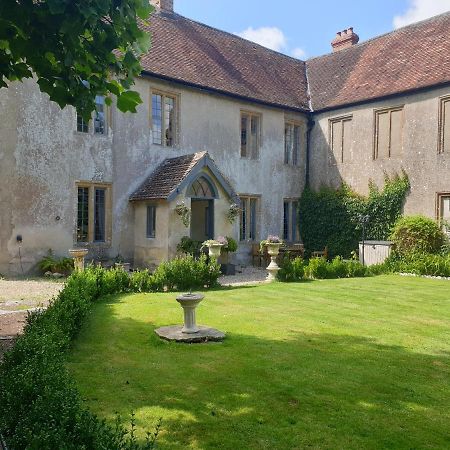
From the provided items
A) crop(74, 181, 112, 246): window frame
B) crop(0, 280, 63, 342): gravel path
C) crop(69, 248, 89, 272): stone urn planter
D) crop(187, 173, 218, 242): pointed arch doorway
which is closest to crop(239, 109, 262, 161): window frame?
crop(187, 173, 218, 242): pointed arch doorway

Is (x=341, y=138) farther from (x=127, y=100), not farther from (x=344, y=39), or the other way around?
(x=127, y=100)

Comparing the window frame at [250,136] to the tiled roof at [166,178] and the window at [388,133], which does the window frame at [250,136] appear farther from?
the window at [388,133]

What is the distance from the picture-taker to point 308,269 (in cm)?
1553

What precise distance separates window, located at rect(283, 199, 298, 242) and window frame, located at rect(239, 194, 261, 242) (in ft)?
6.10

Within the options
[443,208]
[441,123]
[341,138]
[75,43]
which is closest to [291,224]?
[341,138]

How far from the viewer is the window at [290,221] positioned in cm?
2302

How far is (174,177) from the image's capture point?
55.6 ft

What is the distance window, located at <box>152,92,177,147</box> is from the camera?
60.6 feet

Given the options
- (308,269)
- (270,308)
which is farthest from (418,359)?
(308,269)

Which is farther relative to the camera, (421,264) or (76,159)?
(421,264)

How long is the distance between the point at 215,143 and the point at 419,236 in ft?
29.6

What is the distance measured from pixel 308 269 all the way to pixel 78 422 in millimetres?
12839

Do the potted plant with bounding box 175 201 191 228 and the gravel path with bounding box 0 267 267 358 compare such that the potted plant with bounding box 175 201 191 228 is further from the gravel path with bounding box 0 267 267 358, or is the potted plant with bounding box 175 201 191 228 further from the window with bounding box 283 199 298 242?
the window with bounding box 283 199 298 242

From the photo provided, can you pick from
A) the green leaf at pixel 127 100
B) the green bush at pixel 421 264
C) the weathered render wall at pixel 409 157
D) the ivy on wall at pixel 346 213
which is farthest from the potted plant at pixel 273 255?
the green leaf at pixel 127 100
